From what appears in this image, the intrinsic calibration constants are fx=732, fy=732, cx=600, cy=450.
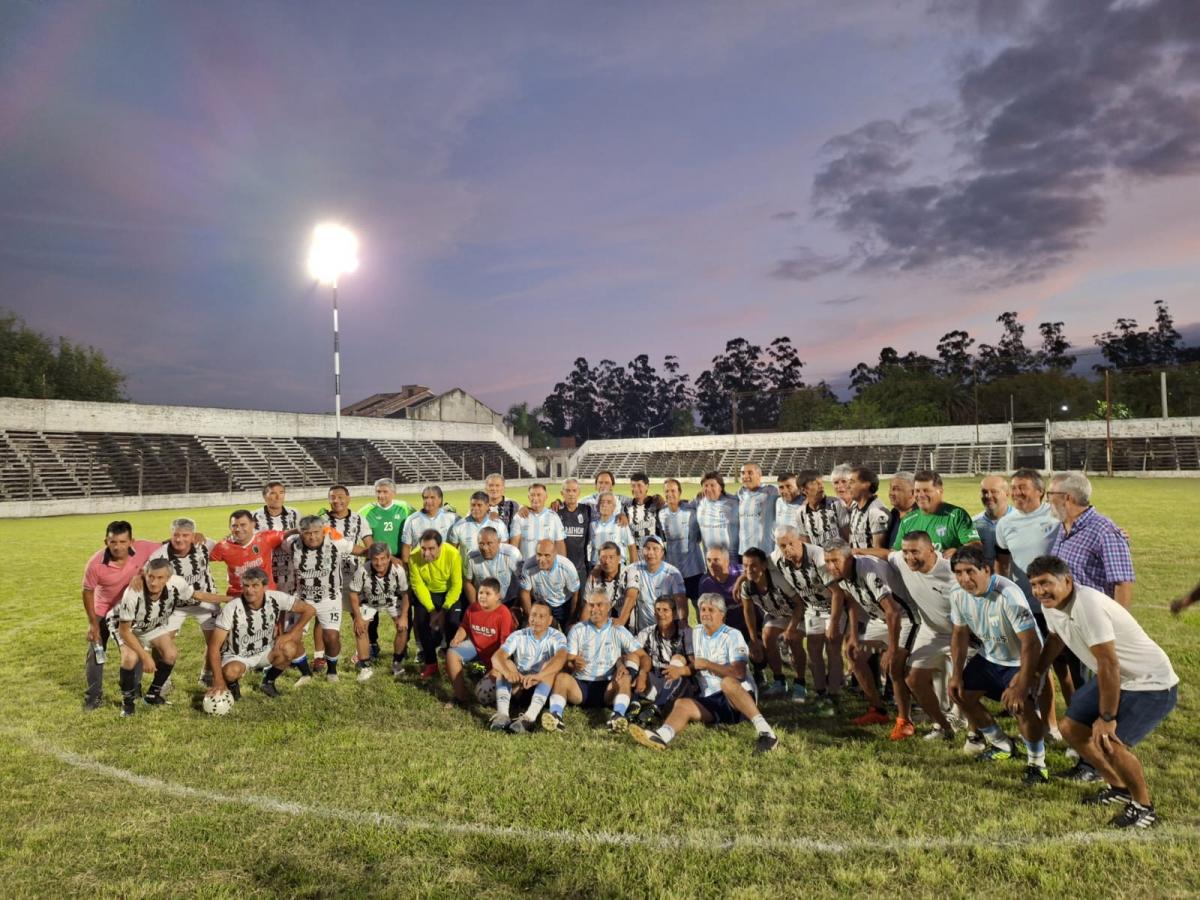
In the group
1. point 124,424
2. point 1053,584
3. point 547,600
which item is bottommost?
point 547,600

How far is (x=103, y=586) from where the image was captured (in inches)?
304

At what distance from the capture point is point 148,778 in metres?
5.76

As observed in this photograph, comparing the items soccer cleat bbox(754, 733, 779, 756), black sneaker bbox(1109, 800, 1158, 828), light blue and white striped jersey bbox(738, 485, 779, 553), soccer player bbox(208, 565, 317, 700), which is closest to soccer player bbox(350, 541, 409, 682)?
soccer player bbox(208, 565, 317, 700)

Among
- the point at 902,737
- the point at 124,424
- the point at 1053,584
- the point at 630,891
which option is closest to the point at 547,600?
the point at 902,737

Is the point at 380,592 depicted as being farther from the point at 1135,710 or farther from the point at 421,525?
the point at 1135,710

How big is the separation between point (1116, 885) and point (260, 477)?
147 feet

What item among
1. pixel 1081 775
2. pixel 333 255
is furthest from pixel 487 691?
pixel 333 255

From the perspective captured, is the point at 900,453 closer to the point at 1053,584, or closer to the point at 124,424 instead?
the point at 124,424

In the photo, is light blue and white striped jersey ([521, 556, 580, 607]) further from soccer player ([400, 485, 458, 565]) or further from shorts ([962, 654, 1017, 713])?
shorts ([962, 654, 1017, 713])

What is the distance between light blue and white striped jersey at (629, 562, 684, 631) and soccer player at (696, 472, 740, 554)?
4.73ft

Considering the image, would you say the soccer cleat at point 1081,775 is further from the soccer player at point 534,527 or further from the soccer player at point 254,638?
the soccer player at point 254,638

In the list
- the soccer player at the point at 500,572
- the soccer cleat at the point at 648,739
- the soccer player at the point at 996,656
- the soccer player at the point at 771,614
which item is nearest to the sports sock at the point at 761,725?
the soccer cleat at the point at 648,739

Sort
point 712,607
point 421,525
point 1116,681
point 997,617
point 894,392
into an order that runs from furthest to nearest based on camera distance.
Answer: point 894,392
point 421,525
point 712,607
point 997,617
point 1116,681

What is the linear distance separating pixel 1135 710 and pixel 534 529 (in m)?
6.58
